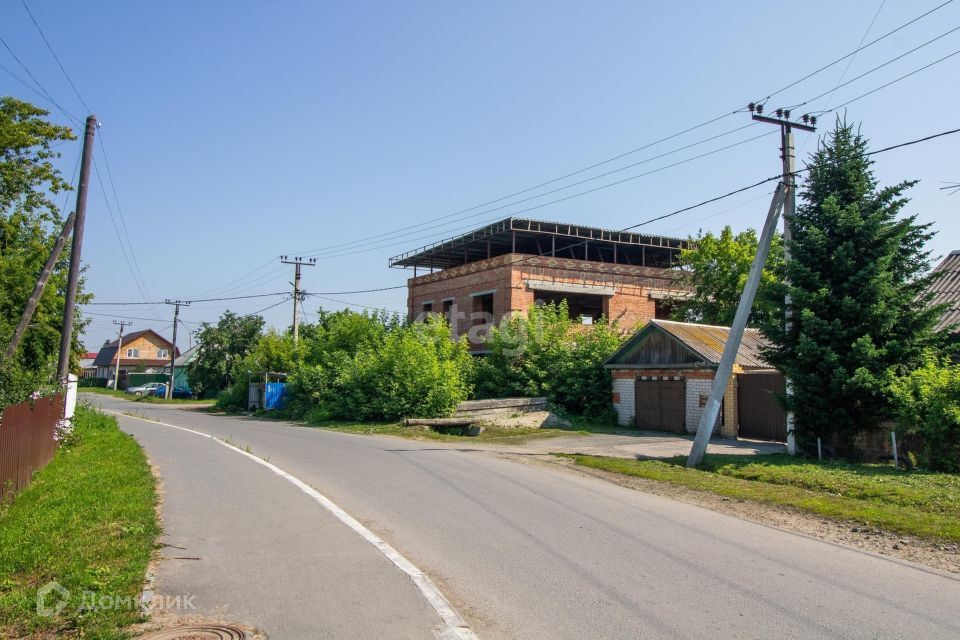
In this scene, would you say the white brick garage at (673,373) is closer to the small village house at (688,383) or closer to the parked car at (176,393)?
the small village house at (688,383)

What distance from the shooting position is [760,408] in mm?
20859

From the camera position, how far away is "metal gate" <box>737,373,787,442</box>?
20112 mm

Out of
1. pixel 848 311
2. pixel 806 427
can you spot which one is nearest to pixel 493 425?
pixel 806 427

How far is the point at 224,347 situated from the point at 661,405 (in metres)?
39.1

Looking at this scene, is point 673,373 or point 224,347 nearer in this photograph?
point 673,373

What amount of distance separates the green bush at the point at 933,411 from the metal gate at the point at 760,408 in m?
6.85

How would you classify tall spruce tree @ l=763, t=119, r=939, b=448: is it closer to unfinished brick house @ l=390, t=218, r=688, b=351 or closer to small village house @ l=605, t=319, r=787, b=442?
small village house @ l=605, t=319, r=787, b=442

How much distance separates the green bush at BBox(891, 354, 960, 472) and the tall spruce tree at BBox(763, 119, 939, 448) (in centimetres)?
58

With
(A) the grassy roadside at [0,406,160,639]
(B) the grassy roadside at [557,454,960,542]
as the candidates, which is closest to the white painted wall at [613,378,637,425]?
(B) the grassy roadside at [557,454,960,542]

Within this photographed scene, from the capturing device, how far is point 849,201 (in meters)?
15.1

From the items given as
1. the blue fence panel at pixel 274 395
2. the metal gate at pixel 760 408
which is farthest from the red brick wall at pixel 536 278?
the metal gate at pixel 760 408

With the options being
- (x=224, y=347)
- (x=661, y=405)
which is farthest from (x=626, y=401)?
(x=224, y=347)

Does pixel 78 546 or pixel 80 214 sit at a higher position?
pixel 80 214

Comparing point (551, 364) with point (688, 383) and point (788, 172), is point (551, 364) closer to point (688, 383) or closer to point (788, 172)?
point (688, 383)
